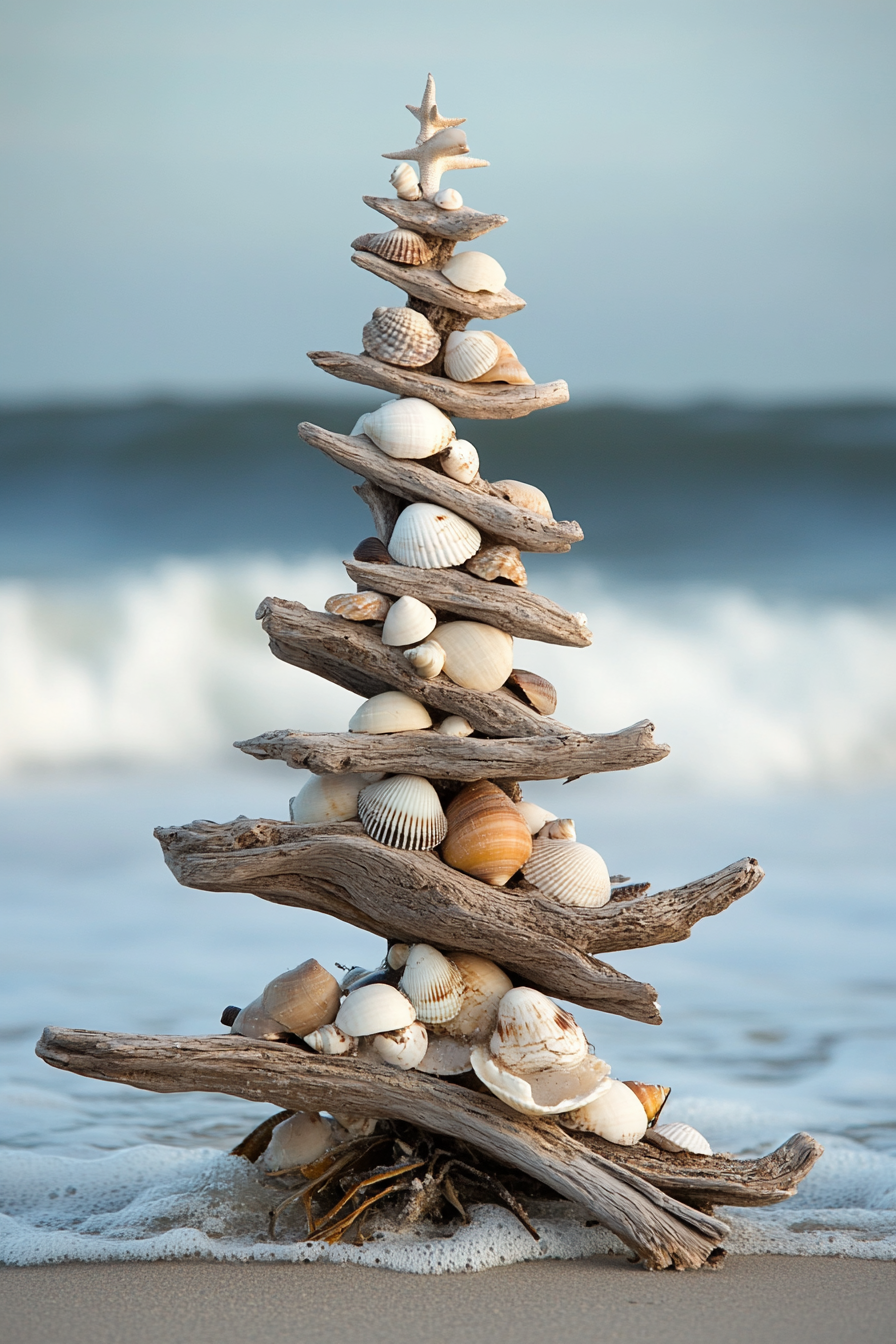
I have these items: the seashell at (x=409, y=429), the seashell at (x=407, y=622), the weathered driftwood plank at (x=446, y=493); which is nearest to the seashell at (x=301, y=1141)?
the seashell at (x=407, y=622)

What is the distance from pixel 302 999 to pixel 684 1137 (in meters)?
1.03

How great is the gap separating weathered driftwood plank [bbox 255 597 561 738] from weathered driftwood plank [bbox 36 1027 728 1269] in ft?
2.78

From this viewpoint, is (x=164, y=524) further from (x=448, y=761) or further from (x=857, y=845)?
(x=448, y=761)

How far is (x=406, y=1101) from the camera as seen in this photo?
2830 millimetres

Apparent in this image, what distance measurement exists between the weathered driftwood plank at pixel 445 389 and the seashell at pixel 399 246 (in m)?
0.25

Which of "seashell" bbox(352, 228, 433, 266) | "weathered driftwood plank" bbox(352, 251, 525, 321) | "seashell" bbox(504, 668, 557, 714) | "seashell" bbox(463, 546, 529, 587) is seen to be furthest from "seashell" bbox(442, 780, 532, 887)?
"seashell" bbox(352, 228, 433, 266)

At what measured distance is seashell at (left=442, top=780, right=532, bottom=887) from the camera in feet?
9.42

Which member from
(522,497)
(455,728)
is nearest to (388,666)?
(455,728)

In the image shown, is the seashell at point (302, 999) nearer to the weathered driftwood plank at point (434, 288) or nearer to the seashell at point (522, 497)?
the seashell at point (522, 497)

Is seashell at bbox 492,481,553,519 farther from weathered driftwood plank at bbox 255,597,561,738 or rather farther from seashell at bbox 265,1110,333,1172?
seashell at bbox 265,1110,333,1172

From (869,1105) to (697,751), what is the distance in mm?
4015

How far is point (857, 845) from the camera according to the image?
7.64m

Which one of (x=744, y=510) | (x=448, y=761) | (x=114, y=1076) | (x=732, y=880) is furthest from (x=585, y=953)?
(x=744, y=510)

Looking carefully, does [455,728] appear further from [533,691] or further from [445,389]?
[445,389]
